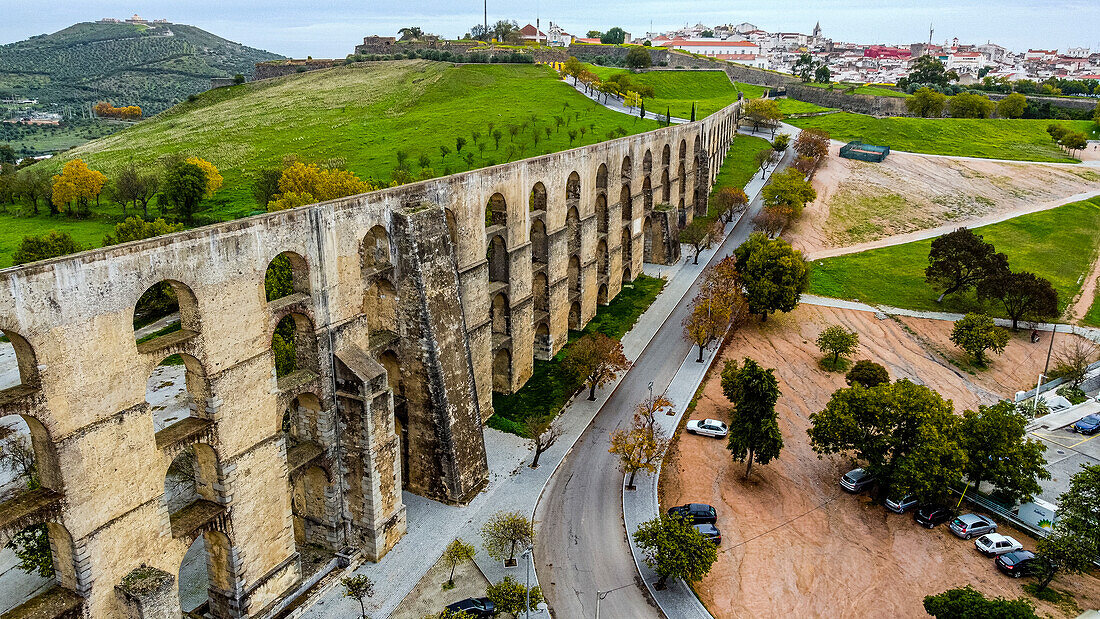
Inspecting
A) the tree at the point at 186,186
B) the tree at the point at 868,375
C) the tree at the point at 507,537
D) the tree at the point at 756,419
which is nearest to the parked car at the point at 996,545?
the tree at the point at 756,419

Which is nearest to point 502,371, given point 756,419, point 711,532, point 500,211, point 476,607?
point 500,211

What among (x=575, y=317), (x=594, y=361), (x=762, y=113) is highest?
(x=762, y=113)

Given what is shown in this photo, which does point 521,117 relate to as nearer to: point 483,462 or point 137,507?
point 483,462

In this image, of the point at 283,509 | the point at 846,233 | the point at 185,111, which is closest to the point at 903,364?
the point at 846,233

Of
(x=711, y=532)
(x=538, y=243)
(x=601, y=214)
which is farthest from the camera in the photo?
(x=601, y=214)

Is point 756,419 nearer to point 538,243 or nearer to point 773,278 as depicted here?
point 538,243

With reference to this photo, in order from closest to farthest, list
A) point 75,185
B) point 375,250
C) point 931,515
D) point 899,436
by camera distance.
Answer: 1. point 375,250
2. point 931,515
3. point 899,436
4. point 75,185

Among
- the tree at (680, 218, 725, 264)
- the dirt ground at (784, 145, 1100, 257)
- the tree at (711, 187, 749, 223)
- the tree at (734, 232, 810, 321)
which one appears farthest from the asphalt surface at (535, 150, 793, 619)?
the dirt ground at (784, 145, 1100, 257)
